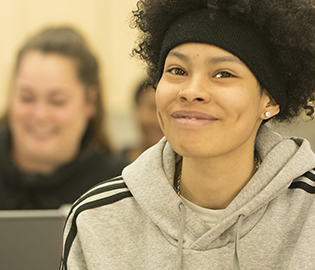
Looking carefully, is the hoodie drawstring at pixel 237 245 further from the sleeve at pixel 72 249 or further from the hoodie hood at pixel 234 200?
the sleeve at pixel 72 249

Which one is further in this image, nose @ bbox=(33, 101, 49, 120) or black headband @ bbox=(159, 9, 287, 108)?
nose @ bbox=(33, 101, 49, 120)

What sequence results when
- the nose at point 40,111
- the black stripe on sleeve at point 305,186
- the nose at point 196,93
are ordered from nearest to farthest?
the nose at point 196,93 < the black stripe on sleeve at point 305,186 < the nose at point 40,111

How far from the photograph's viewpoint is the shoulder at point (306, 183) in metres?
1.45

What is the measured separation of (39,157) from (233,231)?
2.47 metres

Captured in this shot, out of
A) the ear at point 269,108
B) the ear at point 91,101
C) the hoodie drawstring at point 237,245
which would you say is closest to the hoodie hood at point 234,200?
the hoodie drawstring at point 237,245

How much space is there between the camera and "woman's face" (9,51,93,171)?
342 cm

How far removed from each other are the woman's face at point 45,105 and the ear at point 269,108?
2.16m

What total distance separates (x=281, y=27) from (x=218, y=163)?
43 centimetres

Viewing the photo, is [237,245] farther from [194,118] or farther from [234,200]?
[194,118]

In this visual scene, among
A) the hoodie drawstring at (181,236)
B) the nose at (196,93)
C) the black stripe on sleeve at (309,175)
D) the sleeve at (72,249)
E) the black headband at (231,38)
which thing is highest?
the black headband at (231,38)

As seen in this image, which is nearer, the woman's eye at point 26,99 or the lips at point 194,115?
the lips at point 194,115

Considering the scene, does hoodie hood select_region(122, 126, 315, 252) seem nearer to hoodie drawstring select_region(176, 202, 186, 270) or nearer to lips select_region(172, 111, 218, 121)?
hoodie drawstring select_region(176, 202, 186, 270)

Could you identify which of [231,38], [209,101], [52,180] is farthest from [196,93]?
[52,180]

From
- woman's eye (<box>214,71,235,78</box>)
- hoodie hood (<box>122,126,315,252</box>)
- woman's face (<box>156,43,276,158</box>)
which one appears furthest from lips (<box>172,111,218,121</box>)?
hoodie hood (<box>122,126,315,252</box>)
